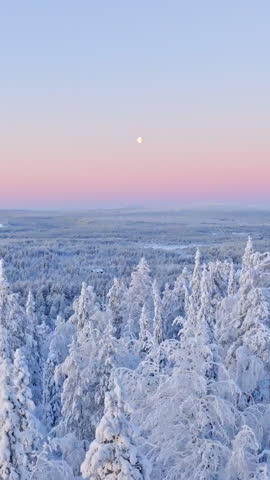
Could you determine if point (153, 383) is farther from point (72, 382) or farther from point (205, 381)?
point (72, 382)

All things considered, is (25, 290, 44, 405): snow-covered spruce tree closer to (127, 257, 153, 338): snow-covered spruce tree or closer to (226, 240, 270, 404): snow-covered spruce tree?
(127, 257, 153, 338): snow-covered spruce tree

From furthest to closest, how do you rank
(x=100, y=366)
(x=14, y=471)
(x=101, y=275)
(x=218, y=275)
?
(x=101, y=275), (x=218, y=275), (x=100, y=366), (x=14, y=471)

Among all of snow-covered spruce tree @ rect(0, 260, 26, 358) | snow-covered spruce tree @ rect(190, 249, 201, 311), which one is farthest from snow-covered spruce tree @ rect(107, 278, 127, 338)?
snow-covered spruce tree @ rect(0, 260, 26, 358)

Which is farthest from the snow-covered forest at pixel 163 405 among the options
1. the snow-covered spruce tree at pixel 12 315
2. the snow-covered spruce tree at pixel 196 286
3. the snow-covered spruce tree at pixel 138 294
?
the snow-covered spruce tree at pixel 138 294

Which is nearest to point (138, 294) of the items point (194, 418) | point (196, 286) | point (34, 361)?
point (196, 286)

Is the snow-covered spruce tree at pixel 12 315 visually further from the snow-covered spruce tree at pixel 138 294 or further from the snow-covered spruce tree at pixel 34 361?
the snow-covered spruce tree at pixel 138 294

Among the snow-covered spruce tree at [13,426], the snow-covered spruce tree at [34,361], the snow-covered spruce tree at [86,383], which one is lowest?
the snow-covered spruce tree at [34,361]

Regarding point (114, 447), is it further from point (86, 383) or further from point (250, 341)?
point (86, 383)

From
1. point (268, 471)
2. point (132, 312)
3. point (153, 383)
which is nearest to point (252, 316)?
point (153, 383)
